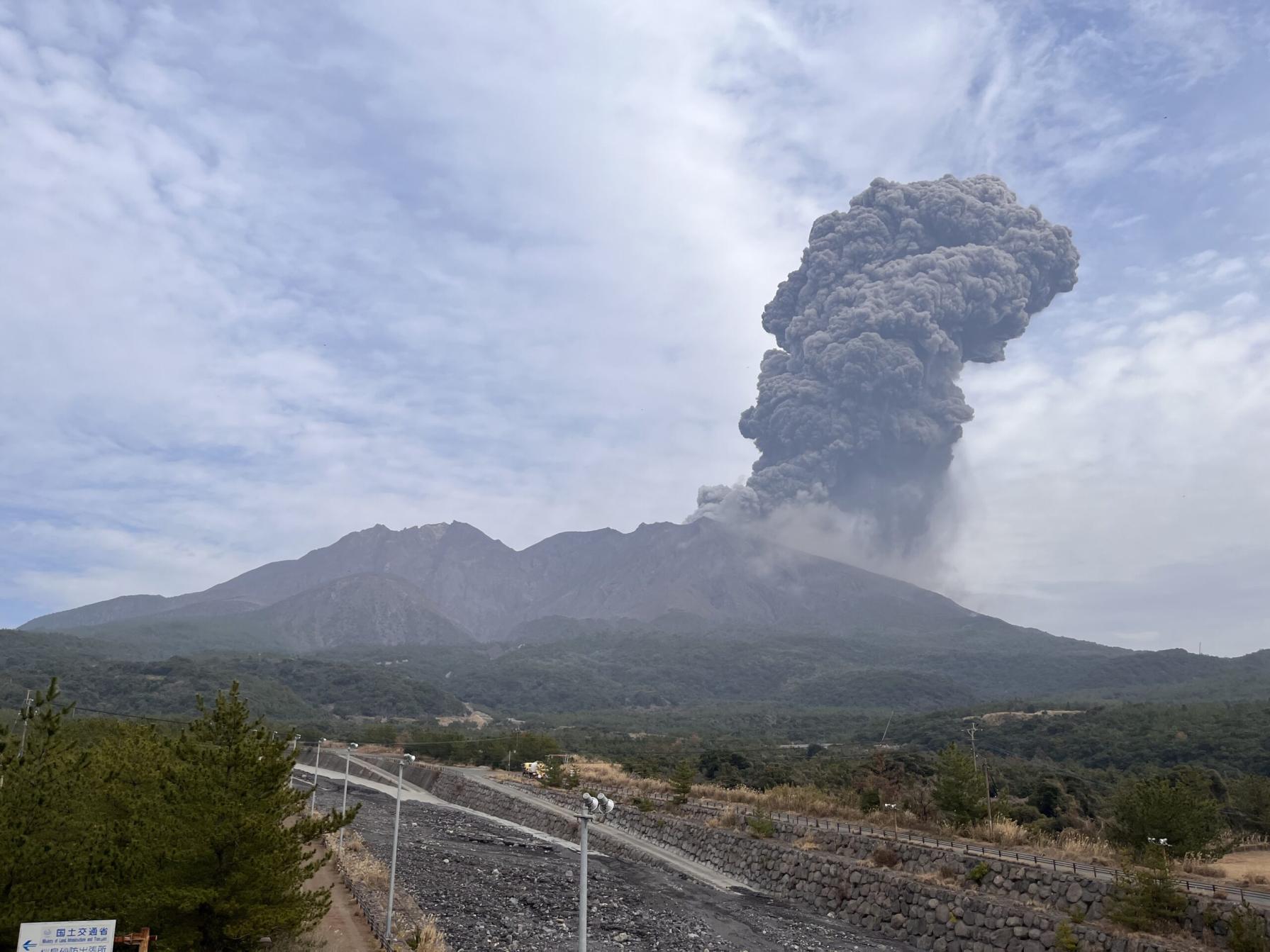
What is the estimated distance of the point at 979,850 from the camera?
35625mm

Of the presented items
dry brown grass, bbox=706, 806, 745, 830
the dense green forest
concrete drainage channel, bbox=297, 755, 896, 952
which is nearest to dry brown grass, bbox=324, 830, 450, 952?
concrete drainage channel, bbox=297, 755, 896, 952

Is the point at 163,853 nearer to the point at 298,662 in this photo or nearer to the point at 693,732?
the point at 693,732

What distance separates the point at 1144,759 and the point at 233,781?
2842 inches

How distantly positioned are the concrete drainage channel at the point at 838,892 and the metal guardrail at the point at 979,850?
1.22 m

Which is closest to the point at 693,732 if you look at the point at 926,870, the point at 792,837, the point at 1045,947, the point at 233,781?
the point at 792,837

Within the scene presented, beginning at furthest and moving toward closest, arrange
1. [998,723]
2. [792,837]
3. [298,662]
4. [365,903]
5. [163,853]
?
[298,662] < [998,723] < [792,837] < [365,903] < [163,853]

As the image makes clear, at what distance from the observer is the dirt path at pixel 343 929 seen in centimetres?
2569

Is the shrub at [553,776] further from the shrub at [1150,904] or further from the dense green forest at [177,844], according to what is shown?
the shrub at [1150,904]

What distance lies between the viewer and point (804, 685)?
197875 mm

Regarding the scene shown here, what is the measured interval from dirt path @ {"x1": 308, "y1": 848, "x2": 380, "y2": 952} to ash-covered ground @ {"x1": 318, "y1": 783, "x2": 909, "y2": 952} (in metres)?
3.16

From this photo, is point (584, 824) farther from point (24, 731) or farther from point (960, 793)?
point (24, 731)

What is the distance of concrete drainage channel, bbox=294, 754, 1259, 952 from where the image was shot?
28328 millimetres

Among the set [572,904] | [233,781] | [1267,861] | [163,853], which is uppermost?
[233,781]

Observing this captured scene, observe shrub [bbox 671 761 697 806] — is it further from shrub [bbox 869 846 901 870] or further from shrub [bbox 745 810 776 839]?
shrub [bbox 869 846 901 870]
